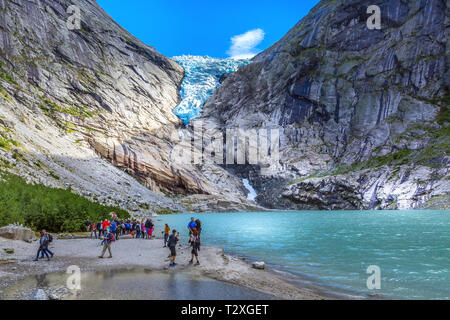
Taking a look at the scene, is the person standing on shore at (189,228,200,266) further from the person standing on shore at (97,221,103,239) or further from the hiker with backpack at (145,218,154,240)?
the person standing on shore at (97,221,103,239)

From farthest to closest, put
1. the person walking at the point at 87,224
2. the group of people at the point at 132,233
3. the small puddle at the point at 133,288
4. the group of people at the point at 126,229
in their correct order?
the person walking at the point at 87,224 < the group of people at the point at 126,229 < the group of people at the point at 132,233 < the small puddle at the point at 133,288

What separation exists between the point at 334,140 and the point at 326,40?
60988 millimetres

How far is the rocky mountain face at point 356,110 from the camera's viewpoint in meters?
104

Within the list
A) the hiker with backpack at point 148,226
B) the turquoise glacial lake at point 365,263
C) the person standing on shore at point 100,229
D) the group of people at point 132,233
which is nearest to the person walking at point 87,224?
the group of people at point 132,233

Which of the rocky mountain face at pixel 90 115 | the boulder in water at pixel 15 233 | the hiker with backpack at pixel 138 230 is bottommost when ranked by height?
the hiker with backpack at pixel 138 230

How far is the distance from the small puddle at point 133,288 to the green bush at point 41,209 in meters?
18.2

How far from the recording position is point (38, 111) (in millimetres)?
93812

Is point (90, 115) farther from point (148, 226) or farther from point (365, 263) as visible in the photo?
point (365, 263)

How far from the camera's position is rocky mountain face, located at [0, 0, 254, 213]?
73.6m

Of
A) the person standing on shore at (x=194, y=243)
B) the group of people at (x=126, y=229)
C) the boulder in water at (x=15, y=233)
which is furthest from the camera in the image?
the group of people at (x=126, y=229)

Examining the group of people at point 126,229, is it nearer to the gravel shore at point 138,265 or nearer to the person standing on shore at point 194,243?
the gravel shore at point 138,265

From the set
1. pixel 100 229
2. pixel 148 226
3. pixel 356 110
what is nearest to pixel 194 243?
pixel 148 226

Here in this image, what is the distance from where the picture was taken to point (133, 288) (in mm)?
12219
